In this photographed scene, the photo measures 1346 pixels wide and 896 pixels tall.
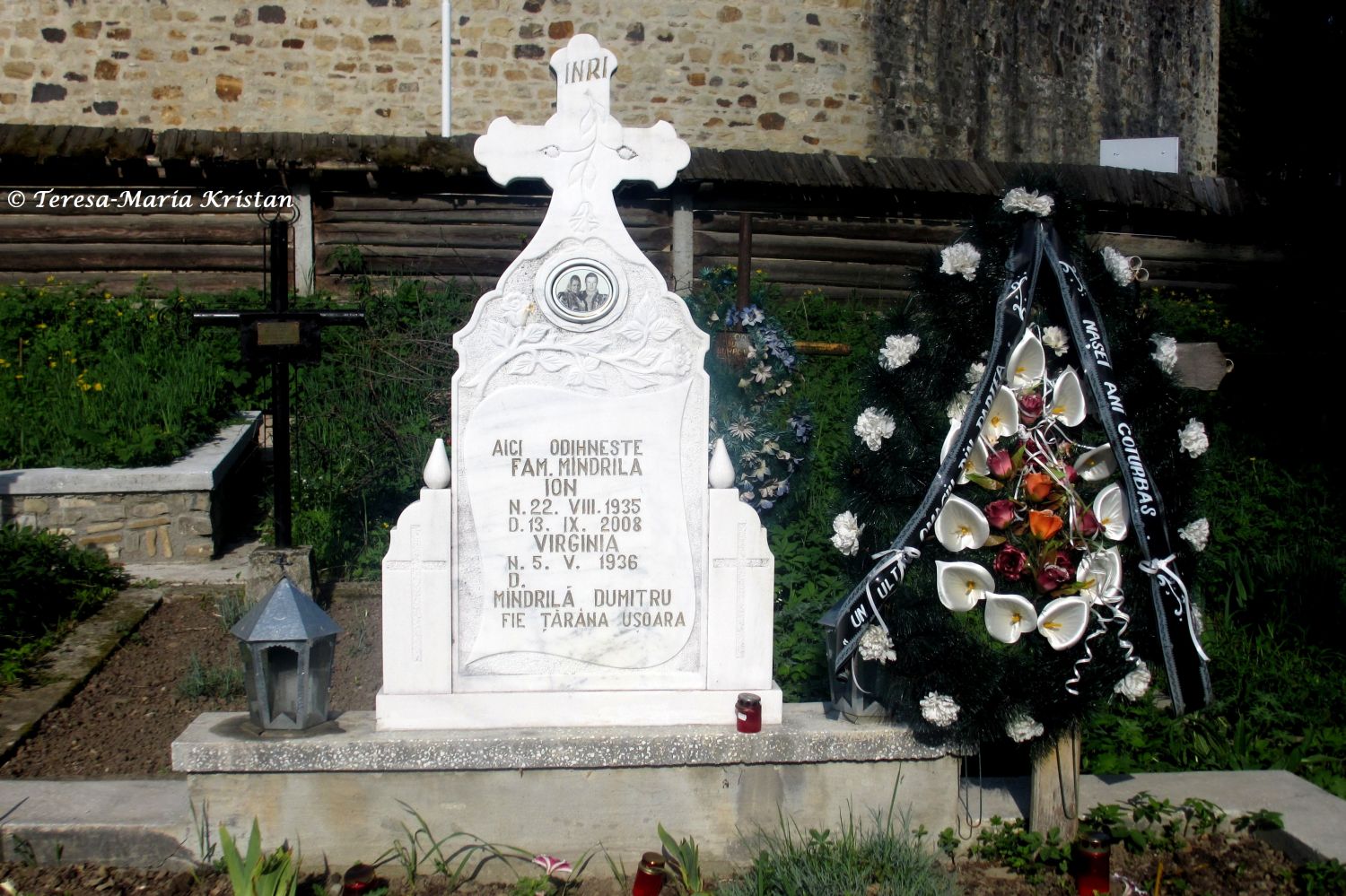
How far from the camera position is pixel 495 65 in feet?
43.6

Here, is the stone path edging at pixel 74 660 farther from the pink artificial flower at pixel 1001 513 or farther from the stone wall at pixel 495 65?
the stone wall at pixel 495 65

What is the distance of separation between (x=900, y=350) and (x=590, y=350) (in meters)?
1.01

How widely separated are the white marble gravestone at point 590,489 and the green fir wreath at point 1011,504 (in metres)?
0.45

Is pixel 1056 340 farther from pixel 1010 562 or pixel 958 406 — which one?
pixel 1010 562

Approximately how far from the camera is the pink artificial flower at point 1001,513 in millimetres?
3910

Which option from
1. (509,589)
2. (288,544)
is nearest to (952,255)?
(509,589)

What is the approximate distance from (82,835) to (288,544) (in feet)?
9.95

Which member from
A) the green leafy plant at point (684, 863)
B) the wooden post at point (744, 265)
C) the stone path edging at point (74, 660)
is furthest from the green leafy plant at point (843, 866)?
the wooden post at point (744, 265)

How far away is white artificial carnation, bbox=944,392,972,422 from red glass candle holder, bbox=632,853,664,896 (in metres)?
1.67

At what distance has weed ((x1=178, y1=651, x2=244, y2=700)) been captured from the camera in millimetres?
5457

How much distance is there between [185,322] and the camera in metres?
9.41

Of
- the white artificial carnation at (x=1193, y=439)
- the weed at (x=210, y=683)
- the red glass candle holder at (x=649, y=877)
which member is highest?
the white artificial carnation at (x=1193, y=439)

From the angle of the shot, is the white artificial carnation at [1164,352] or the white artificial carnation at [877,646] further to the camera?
the white artificial carnation at [1164,352]

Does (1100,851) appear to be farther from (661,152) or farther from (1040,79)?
(1040,79)
